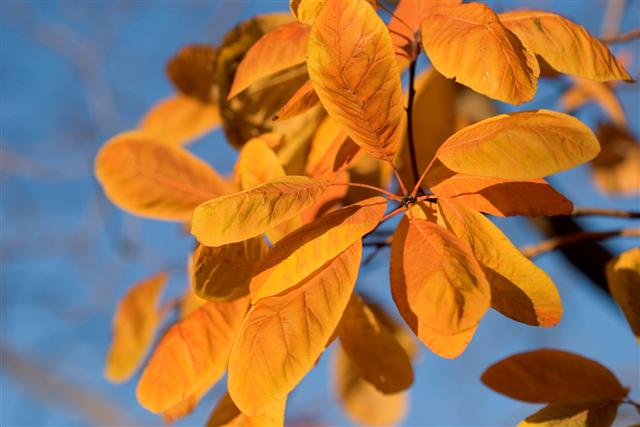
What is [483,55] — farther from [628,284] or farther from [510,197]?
[628,284]

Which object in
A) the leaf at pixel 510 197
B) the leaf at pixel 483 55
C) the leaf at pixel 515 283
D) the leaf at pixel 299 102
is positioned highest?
the leaf at pixel 483 55

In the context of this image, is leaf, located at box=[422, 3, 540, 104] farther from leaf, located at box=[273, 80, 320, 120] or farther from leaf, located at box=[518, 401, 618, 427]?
leaf, located at box=[518, 401, 618, 427]

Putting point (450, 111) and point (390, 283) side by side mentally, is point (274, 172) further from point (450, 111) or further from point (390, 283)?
point (450, 111)

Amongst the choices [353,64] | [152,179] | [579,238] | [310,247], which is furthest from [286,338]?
[579,238]

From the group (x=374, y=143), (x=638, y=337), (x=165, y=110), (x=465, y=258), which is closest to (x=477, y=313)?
(x=465, y=258)

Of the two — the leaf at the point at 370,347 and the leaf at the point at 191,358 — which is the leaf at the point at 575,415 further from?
the leaf at the point at 191,358

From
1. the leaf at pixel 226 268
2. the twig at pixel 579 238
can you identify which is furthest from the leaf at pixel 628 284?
the leaf at pixel 226 268
